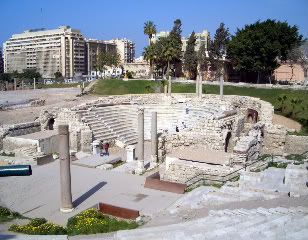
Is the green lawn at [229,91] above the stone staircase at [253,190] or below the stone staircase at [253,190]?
above

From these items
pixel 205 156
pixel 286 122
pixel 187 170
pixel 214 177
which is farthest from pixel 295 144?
pixel 187 170

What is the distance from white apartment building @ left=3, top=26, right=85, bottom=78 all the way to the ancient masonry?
114m

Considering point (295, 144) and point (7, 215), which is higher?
point (295, 144)

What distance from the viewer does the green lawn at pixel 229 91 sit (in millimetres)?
33175

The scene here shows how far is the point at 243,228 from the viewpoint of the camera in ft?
30.3

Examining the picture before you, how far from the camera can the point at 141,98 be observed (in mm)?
43312

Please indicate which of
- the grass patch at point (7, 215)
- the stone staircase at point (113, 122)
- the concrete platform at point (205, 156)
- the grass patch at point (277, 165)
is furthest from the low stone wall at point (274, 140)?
the grass patch at point (7, 215)

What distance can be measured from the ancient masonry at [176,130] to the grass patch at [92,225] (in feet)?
20.6

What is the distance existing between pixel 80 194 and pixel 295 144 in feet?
48.5

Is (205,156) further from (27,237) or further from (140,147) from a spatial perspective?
(27,237)

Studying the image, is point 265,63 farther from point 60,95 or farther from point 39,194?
point 39,194

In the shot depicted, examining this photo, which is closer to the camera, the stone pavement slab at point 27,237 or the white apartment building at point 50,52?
the stone pavement slab at point 27,237

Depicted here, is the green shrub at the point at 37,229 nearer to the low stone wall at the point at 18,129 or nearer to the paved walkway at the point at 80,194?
the paved walkway at the point at 80,194

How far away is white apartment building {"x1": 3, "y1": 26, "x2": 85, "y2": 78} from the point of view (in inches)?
5955
